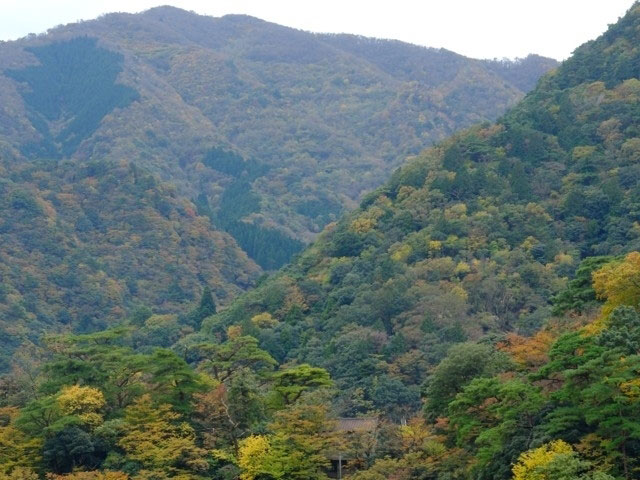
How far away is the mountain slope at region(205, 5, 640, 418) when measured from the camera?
187 ft

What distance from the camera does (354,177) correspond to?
15738 cm

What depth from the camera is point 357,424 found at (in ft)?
150

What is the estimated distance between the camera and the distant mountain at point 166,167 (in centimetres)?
9644

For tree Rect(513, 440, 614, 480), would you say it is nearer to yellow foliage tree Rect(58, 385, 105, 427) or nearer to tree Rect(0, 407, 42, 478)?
yellow foliage tree Rect(58, 385, 105, 427)

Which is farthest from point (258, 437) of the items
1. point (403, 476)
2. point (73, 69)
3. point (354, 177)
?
point (73, 69)

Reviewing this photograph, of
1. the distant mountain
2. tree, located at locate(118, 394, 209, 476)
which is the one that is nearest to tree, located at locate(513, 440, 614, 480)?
tree, located at locate(118, 394, 209, 476)

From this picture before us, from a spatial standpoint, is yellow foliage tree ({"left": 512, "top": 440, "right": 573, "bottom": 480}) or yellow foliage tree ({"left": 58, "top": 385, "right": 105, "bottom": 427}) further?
yellow foliage tree ({"left": 58, "top": 385, "right": 105, "bottom": 427})

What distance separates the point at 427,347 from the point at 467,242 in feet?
39.5

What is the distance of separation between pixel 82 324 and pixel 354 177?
73.9 m

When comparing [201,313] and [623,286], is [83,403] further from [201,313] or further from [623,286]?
[201,313]

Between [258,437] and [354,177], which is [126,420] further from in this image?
[354,177]

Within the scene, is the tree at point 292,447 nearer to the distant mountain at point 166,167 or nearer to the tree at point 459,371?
the tree at point 459,371

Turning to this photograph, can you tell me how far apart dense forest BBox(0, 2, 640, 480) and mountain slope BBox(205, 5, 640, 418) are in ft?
0.46

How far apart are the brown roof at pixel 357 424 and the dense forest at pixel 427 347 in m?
0.10
